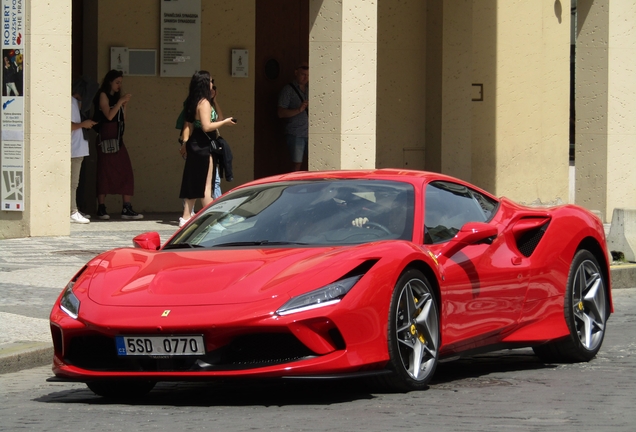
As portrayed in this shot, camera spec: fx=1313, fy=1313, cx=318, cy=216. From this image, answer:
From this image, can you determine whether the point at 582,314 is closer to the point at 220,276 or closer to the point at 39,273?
the point at 220,276

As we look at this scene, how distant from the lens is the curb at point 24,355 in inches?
317

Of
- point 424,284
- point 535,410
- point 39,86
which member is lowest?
point 535,410

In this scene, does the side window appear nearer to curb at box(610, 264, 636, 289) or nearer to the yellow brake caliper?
the yellow brake caliper

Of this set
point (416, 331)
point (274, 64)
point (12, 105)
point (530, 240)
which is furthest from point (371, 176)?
point (274, 64)

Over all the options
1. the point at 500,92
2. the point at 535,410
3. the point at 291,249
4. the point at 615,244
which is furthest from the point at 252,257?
the point at 500,92

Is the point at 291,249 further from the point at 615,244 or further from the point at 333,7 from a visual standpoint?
the point at 333,7

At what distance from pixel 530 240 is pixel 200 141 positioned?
8571 mm

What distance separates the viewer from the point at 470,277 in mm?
7207

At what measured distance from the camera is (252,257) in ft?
22.0

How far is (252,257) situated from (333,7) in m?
9.65

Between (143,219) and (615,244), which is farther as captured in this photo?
(143,219)

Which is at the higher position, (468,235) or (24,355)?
(468,235)

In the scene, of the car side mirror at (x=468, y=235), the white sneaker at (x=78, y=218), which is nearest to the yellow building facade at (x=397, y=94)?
the white sneaker at (x=78, y=218)

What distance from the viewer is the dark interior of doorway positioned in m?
20.3
